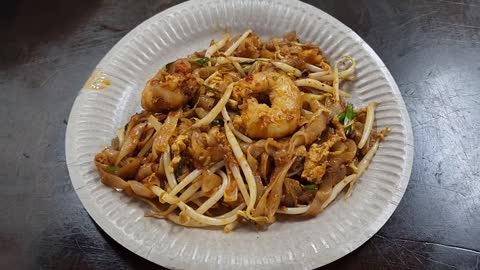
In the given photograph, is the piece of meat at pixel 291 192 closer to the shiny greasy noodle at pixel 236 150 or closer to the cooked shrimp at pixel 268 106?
the shiny greasy noodle at pixel 236 150

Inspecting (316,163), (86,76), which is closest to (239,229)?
(316,163)

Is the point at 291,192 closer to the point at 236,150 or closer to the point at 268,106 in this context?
the point at 236,150

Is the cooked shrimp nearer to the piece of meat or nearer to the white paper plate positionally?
the piece of meat

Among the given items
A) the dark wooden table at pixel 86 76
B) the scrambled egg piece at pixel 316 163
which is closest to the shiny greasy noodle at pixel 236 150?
the scrambled egg piece at pixel 316 163

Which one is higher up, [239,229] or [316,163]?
[316,163]

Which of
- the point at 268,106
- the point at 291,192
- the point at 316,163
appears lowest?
the point at 291,192

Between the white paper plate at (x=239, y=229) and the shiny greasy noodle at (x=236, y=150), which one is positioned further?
the shiny greasy noodle at (x=236, y=150)

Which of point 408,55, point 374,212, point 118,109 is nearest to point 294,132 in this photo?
point 374,212

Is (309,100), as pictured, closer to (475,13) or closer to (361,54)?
(361,54)
